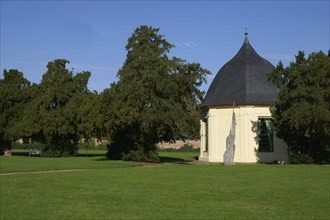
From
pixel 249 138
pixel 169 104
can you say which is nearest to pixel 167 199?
pixel 169 104

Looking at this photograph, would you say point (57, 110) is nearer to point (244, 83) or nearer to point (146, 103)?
point (146, 103)

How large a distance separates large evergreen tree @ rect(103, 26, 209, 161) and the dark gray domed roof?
11.1 feet

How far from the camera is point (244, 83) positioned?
3847cm

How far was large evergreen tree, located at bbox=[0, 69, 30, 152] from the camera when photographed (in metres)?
49.4

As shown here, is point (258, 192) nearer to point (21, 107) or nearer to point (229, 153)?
point (229, 153)

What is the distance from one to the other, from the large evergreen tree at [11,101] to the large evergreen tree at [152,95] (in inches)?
726

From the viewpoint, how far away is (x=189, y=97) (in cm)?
3662

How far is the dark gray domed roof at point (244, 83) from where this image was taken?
37.6m

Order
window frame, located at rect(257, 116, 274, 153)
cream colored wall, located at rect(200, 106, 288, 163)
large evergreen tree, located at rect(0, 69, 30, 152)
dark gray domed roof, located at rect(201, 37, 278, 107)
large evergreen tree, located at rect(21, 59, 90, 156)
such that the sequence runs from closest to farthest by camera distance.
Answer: cream colored wall, located at rect(200, 106, 288, 163)
window frame, located at rect(257, 116, 274, 153)
dark gray domed roof, located at rect(201, 37, 278, 107)
large evergreen tree, located at rect(21, 59, 90, 156)
large evergreen tree, located at rect(0, 69, 30, 152)

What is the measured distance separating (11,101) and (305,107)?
35.7 metres

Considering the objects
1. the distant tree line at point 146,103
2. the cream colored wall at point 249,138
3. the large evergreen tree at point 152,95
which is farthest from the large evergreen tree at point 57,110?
the cream colored wall at point 249,138

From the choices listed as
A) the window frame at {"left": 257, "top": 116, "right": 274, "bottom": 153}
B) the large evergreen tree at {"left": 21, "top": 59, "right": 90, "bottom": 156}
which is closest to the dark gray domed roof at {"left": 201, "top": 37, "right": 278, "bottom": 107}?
the window frame at {"left": 257, "top": 116, "right": 274, "bottom": 153}

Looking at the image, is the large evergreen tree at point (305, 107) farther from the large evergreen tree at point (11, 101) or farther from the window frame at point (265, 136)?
the large evergreen tree at point (11, 101)

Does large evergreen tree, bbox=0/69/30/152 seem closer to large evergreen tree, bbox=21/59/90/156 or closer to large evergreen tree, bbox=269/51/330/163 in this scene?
large evergreen tree, bbox=21/59/90/156
